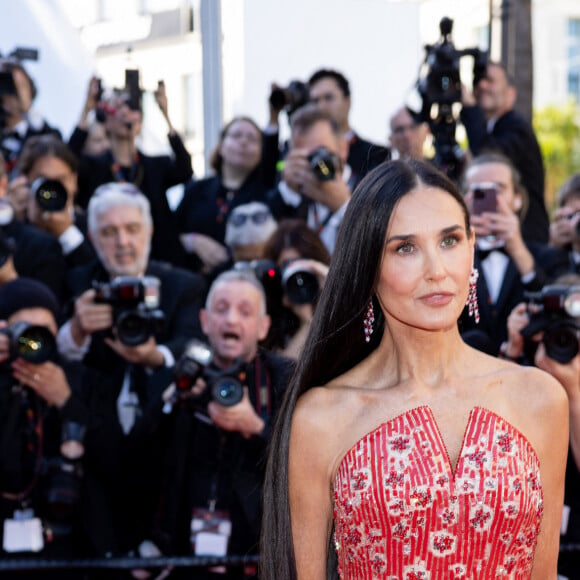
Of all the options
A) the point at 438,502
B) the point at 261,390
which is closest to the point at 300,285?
the point at 261,390

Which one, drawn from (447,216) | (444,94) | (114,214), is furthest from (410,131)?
(447,216)

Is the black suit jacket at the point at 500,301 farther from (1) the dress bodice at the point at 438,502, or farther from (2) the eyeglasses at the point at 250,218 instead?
(1) the dress bodice at the point at 438,502

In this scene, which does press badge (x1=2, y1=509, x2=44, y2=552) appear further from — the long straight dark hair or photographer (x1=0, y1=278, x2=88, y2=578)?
the long straight dark hair

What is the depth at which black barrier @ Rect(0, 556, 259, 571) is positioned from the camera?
480cm

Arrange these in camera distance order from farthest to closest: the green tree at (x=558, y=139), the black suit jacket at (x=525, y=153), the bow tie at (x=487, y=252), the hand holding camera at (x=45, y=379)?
the green tree at (x=558, y=139) → the black suit jacket at (x=525, y=153) → the bow tie at (x=487, y=252) → the hand holding camera at (x=45, y=379)

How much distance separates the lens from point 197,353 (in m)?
4.84

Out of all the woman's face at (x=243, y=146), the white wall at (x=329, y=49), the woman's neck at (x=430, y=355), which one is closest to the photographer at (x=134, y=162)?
the woman's face at (x=243, y=146)

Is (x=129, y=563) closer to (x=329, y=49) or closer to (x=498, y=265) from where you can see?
(x=498, y=265)

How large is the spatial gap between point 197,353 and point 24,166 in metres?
2.28

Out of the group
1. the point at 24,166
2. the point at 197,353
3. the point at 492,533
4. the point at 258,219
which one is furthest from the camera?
the point at 24,166

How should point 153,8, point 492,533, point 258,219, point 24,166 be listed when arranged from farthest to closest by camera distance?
1. point 153,8
2. point 24,166
3. point 258,219
4. point 492,533

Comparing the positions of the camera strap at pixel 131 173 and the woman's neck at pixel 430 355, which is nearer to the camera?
the woman's neck at pixel 430 355

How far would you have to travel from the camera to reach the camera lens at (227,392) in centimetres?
471

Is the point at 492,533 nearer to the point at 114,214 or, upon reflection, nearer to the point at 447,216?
the point at 447,216
